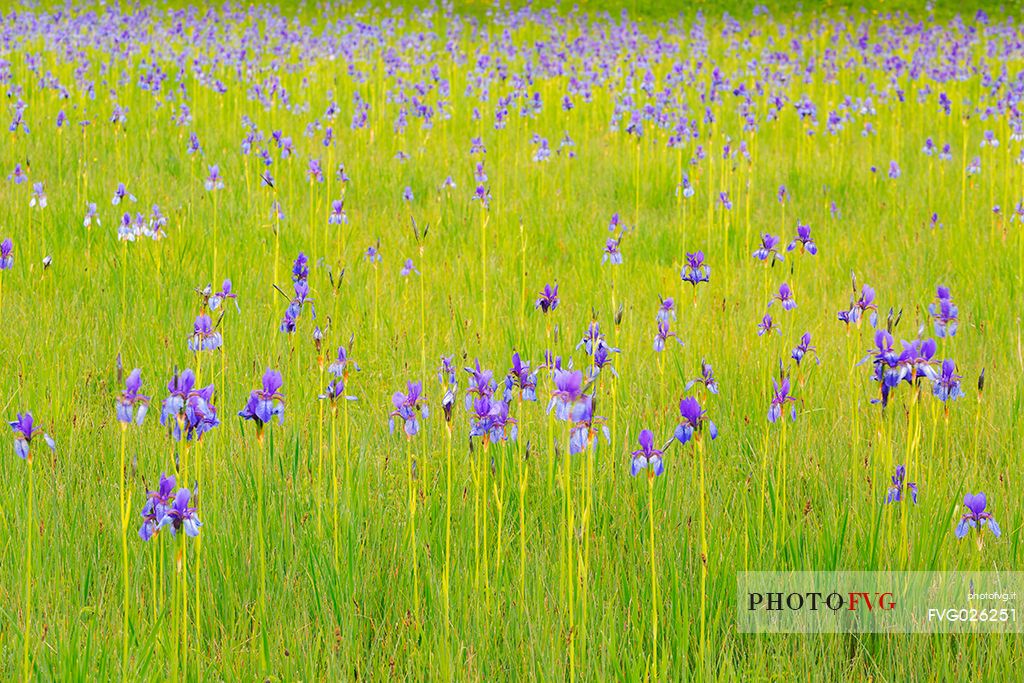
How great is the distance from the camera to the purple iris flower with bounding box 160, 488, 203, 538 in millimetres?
1793

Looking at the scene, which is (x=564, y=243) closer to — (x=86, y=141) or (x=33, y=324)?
(x=33, y=324)

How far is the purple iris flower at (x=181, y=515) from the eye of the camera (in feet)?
5.88

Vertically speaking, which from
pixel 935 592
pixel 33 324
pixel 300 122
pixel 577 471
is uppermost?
pixel 300 122

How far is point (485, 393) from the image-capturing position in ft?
7.14

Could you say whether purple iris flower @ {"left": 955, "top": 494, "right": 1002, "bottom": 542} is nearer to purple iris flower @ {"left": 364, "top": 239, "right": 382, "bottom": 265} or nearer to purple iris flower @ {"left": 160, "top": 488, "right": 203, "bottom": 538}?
purple iris flower @ {"left": 160, "top": 488, "right": 203, "bottom": 538}

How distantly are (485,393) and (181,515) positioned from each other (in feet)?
2.20

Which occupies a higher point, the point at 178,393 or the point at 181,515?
the point at 178,393

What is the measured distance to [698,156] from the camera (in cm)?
682

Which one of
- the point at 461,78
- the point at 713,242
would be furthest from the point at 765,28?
the point at 713,242

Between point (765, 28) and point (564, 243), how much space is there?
44.4ft

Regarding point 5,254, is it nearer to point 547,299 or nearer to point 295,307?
point 295,307

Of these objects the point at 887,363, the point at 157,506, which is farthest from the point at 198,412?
the point at 887,363

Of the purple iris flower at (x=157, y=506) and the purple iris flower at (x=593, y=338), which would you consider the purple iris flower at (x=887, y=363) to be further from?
the purple iris flower at (x=157, y=506)

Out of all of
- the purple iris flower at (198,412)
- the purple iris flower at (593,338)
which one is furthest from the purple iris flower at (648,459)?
the purple iris flower at (198,412)
